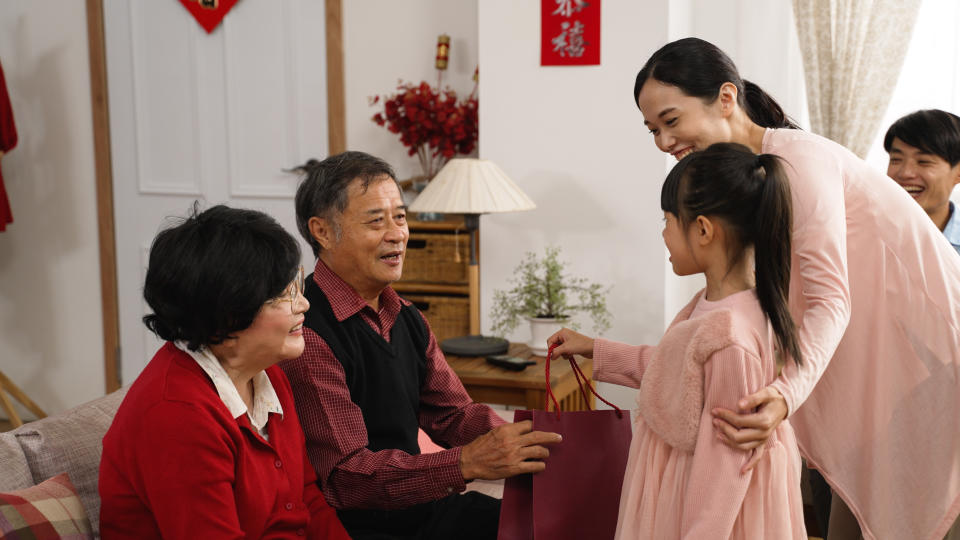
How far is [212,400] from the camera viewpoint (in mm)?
1320

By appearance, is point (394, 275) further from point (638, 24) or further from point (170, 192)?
point (170, 192)

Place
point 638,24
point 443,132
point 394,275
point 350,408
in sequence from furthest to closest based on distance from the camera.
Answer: point 443,132, point 638,24, point 394,275, point 350,408

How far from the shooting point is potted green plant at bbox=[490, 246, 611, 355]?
3039 mm

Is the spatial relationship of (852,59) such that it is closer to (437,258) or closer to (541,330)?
(541,330)

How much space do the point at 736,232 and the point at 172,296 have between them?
34.8 inches

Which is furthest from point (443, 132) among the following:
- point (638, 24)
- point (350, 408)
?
point (350, 408)

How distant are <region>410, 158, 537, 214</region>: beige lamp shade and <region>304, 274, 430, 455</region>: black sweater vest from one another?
121 cm

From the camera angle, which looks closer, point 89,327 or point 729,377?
point 729,377

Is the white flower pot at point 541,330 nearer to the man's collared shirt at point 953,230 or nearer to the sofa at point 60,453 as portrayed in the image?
the man's collared shirt at point 953,230

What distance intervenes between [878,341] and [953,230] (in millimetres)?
1036

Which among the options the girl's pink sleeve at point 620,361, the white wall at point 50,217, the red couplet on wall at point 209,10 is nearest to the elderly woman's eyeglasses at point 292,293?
the girl's pink sleeve at point 620,361

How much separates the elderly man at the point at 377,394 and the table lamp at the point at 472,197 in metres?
1.11

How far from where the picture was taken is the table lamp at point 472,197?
9.68ft

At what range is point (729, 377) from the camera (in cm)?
128
